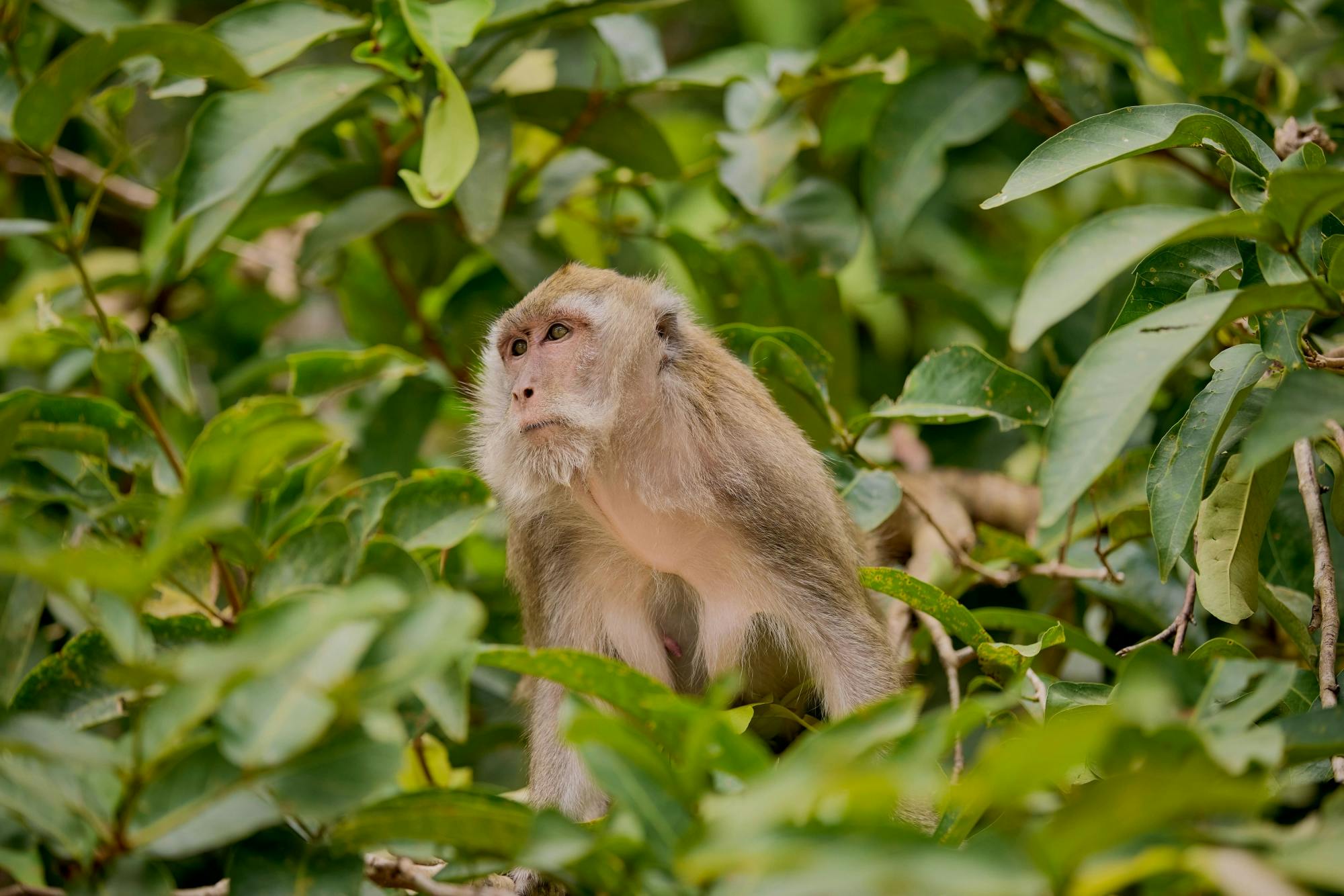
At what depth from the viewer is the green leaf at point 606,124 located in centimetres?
446

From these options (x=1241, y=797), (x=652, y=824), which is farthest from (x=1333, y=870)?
(x=652, y=824)

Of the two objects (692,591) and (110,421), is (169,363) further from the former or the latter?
(692,591)

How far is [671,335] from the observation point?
3719 millimetres

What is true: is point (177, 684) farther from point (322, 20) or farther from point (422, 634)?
point (322, 20)

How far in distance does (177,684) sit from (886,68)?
3.73m

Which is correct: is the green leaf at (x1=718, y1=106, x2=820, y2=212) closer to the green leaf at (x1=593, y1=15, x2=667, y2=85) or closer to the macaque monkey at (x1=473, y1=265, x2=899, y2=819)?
the green leaf at (x1=593, y1=15, x2=667, y2=85)

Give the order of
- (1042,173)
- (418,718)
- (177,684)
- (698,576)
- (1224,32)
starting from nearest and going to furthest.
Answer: (177,684) → (1042,173) → (418,718) → (698,576) → (1224,32)

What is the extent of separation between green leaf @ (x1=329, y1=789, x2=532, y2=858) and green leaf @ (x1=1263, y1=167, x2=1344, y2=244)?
5.28 ft

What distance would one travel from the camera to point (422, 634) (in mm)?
1813

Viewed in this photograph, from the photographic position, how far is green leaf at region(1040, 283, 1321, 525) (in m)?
1.93

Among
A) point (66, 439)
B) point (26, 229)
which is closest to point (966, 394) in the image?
point (66, 439)

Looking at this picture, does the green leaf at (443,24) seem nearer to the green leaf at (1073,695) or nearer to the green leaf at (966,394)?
the green leaf at (966,394)

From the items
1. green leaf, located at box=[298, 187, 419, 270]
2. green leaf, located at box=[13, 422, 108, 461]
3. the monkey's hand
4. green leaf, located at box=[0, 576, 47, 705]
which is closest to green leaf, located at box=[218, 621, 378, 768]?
green leaf, located at box=[0, 576, 47, 705]

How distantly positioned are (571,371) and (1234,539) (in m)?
1.83
